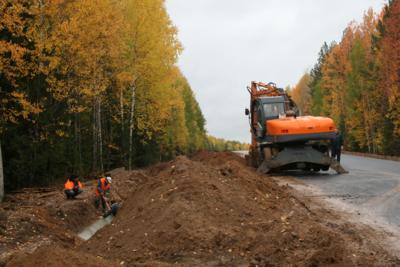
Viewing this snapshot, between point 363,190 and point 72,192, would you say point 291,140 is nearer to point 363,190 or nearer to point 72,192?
point 363,190

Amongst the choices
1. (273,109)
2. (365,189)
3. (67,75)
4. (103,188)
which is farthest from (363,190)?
(67,75)

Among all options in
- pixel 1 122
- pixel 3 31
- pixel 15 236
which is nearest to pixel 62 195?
pixel 1 122

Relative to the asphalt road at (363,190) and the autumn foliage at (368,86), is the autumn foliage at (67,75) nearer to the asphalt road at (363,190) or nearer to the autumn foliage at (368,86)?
the asphalt road at (363,190)

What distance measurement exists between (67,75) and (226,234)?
13.5 m

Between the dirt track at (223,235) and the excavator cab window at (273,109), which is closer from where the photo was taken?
the dirt track at (223,235)

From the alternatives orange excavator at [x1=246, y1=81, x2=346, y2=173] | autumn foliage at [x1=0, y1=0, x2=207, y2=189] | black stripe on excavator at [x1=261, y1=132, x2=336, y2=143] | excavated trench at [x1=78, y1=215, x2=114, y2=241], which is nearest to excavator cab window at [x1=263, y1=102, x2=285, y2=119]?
orange excavator at [x1=246, y1=81, x2=346, y2=173]

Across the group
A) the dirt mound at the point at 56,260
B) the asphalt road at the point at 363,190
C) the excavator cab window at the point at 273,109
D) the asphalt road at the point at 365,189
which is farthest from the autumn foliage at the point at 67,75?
the asphalt road at the point at 365,189

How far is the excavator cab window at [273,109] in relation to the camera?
18.6 m

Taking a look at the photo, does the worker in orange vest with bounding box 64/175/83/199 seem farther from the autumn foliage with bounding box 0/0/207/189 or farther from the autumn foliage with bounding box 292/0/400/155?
the autumn foliage with bounding box 292/0/400/155

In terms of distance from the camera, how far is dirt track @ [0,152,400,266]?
21.2 ft

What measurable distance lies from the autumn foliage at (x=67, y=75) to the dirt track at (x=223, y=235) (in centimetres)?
714

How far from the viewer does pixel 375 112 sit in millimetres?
44750

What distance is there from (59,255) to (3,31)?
12642mm

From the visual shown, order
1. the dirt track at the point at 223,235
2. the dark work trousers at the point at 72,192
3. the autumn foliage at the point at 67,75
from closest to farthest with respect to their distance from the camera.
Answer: the dirt track at the point at 223,235 < the dark work trousers at the point at 72,192 < the autumn foliage at the point at 67,75
